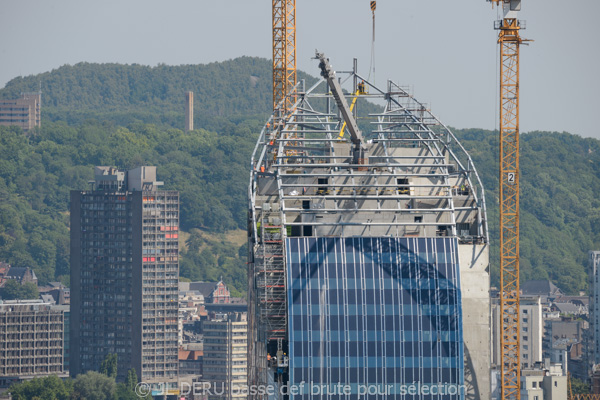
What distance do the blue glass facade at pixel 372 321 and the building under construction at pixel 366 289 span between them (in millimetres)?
91

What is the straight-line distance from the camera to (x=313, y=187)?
183625 millimetres

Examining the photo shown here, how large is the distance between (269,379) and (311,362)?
7139mm

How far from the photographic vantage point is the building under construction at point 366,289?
165750 mm

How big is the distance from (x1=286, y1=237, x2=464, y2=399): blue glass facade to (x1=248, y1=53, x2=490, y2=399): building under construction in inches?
3.6

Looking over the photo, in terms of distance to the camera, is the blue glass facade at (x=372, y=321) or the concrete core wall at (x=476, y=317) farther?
the concrete core wall at (x=476, y=317)

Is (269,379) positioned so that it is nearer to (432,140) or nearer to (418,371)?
(418,371)

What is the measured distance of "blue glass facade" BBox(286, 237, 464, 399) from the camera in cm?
16538

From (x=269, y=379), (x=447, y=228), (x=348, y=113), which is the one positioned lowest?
(x=269, y=379)

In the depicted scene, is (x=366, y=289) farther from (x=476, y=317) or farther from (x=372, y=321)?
(x=476, y=317)

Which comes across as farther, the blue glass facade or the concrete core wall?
the concrete core wall

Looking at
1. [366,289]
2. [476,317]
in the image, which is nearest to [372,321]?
[366,289]

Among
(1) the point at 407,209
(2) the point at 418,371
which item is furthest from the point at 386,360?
(1) the point at 407,209

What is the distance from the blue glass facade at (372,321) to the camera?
165m

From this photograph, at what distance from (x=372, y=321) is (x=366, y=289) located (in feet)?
9.88
